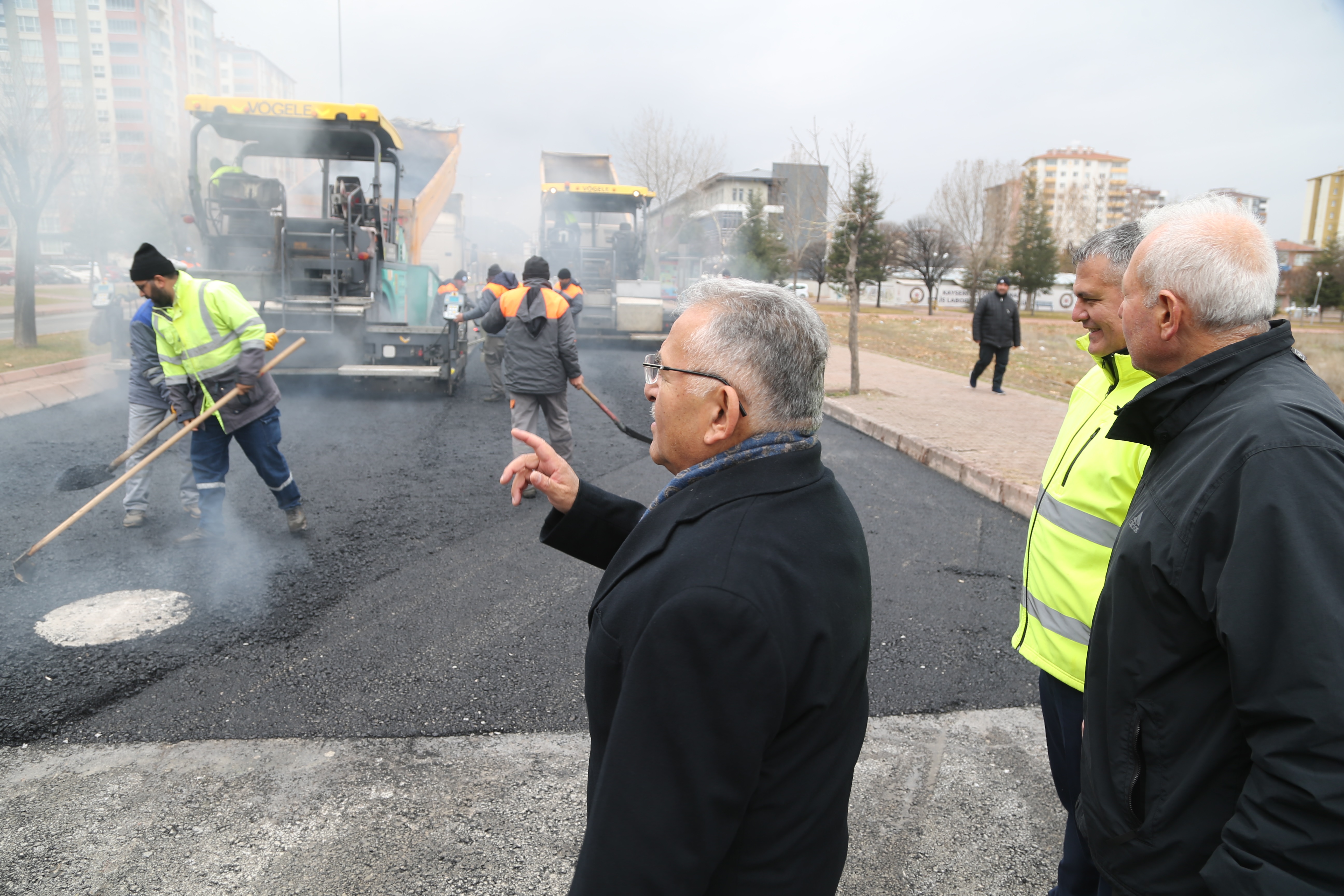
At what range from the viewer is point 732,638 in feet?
3.48

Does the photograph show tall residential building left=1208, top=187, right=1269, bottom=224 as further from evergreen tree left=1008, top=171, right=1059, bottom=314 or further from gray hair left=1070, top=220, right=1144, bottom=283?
evergreen tree left=1008, top=171, right=1059, bottom=314

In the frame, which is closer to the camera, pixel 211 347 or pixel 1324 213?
pixel 211 347

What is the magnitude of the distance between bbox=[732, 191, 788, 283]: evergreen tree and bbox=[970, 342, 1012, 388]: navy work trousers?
26921mm

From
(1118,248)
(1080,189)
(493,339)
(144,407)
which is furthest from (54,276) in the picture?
(1080,189)

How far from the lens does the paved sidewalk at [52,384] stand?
917 cm

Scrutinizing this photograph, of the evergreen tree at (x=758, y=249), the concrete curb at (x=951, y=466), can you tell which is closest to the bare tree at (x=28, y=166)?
the concrete curb at (x=951, y=466)

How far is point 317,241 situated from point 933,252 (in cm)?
4624

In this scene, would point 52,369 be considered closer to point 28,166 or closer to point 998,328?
point 28,166

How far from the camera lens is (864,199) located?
51.3 feet

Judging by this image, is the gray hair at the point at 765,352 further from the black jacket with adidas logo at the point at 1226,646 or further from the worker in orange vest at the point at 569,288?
the worker in orange vest at the point at 569,288

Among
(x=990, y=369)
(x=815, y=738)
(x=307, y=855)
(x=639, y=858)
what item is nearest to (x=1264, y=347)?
(x=815, y=738)

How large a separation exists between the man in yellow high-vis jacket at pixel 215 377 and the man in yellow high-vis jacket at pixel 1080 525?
4511mm

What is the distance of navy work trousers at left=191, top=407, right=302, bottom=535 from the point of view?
499 cm

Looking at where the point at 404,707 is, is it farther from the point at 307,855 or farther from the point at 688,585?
the point at 688,585
